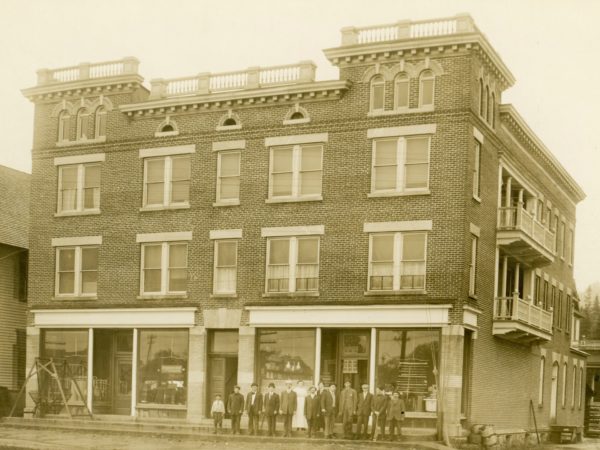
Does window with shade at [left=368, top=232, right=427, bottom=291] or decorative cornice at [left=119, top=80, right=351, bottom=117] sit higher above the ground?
decorative cornice at [left=119, top=80, right=351, bottom=117]

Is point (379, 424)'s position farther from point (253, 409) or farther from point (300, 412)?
point (253, 409)

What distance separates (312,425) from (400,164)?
349 inches

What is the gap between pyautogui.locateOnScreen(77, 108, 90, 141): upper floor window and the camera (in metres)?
38.3

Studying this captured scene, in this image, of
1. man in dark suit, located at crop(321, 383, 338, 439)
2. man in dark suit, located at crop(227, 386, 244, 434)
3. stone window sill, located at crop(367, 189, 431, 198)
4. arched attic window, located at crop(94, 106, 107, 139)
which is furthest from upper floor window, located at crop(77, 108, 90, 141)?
man in dark suit, located at crop(321, 383, 338, 439)

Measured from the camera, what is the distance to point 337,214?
33.7m

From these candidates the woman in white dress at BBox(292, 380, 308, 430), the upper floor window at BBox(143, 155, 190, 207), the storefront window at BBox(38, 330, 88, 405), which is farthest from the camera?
the storefront window at BBox(38, 330, 88, 405)

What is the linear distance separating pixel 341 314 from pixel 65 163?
12.8 metres

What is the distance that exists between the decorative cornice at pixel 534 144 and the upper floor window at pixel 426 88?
423 centimetres

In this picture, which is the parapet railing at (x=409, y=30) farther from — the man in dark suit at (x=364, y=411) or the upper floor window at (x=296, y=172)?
the man in dark suit at (x=364, y=411)

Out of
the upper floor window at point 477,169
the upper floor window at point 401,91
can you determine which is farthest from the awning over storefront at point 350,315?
the upper floor window at point 401,91

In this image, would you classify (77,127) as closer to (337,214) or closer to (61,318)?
(61,318)

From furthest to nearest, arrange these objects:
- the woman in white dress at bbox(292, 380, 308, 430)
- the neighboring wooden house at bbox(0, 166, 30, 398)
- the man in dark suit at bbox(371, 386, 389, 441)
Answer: the neighboring wooden house at bbox(0, 166, 30, 398)
the woman in white dress at bbox(292, 380, 308, 430)
the man in dark suit at bbox(371, 386, 389, 441)

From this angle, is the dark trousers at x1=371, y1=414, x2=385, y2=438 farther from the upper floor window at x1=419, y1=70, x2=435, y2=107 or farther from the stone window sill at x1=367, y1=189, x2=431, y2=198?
the upper floor window at x1=419, y1=70, x2=435, y2=107

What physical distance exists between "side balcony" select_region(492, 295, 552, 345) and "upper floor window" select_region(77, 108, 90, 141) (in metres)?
16.6
